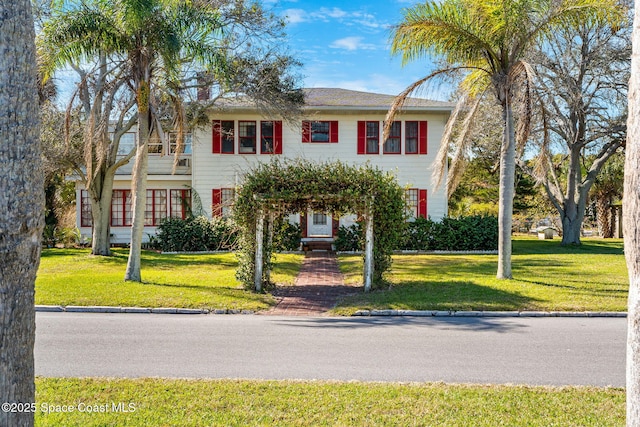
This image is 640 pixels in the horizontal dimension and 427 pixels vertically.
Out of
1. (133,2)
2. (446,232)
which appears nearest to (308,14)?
(133,2)

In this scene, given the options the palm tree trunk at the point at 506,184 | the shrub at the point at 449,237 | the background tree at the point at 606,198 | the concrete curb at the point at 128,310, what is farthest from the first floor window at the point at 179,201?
the background tree at the point at 606,198

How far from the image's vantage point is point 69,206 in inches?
1101

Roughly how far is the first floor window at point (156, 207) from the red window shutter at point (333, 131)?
Result: 864cm

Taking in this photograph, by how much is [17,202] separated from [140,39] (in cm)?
1072

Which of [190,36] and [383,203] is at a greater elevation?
[190,36]

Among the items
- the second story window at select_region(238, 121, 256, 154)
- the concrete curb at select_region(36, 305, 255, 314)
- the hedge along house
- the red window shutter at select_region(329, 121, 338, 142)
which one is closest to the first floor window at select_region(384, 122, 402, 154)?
the hedge along house

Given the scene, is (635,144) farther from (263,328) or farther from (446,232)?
(446,232)

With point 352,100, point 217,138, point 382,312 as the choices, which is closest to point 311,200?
point 382,312

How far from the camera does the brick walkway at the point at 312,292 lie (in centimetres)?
1062

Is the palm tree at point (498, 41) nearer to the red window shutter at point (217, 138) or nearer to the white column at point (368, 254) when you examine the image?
the white column at point (368, 254)

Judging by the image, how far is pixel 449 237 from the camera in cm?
2267

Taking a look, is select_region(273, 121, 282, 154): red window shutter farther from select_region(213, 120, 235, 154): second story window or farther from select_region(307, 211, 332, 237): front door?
select_region(307, 211, 332, 237): front door

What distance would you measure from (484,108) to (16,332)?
21283mm

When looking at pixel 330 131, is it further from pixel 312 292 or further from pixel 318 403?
pixel 318 403
